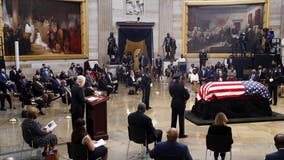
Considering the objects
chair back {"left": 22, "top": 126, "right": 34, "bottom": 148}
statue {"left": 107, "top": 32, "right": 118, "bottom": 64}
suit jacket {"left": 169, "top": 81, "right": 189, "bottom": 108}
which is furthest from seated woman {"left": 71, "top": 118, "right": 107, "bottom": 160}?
statue {"left": 107, "top": 32, "right": 118, "bottom": 64}

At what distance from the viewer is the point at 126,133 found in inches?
382

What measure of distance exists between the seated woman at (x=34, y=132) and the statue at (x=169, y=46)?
17.1m

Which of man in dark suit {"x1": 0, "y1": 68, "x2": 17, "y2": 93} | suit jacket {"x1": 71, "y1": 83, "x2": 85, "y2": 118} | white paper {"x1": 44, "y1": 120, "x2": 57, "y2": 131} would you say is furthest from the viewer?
man in dark suit {"x1": 0, "y1": 68, "x2": 17, "y2": 93}

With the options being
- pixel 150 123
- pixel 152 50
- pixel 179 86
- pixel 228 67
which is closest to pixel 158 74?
pixel 152 50

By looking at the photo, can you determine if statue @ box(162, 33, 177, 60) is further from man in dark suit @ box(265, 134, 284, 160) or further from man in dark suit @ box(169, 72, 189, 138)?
man in dark suit @ box(265, 134, 284, 160)

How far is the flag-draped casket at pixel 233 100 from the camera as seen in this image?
11008mm

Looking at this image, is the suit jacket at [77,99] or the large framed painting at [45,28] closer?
the suit jacket at [77,99]

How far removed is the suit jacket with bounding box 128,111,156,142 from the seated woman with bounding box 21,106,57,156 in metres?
1.52

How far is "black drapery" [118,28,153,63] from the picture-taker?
2362cm

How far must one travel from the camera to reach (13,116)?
1212 centimetres

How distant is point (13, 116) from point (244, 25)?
16.2 m

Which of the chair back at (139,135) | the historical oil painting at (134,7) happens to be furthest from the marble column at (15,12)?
the chair back at (139,135)

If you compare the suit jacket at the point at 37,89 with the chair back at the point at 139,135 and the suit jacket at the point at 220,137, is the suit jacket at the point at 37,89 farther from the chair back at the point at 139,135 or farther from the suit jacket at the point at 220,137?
the suit jacket at the point at 220,137

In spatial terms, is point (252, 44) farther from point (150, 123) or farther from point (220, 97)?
point (150, 123)
